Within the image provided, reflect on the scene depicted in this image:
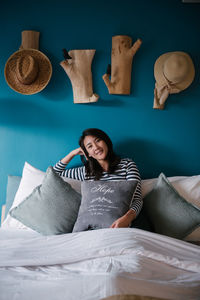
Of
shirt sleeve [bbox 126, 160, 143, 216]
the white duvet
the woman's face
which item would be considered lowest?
the white duvet

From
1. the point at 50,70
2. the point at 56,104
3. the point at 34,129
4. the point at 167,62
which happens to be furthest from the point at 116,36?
the point at 34,129

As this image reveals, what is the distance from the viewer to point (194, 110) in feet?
8.23

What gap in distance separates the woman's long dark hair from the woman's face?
0.04 metres

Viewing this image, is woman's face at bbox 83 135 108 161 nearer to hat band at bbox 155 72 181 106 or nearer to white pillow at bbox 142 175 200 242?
white pillow at bbox 142 175 200 242

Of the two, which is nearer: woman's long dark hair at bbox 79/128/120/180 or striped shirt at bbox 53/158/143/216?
striped shirt at bbox 53/158/143/216

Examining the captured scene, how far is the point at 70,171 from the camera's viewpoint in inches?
94.8

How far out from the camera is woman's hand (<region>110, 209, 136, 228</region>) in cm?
180

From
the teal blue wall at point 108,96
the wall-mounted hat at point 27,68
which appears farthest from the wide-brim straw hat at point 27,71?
the teal blue wall at point 108,96

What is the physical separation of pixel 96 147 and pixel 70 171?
36 centimetres

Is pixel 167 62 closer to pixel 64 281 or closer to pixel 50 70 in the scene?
pixel 50 70

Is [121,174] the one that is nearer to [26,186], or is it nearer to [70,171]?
[70,171]

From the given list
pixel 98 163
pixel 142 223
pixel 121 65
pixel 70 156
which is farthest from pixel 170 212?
pixel 121 65

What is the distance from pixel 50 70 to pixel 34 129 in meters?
0.57

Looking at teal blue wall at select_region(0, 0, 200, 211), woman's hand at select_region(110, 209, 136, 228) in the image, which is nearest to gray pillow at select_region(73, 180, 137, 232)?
woman's hand at select_region(110, 209, 136, 228)
